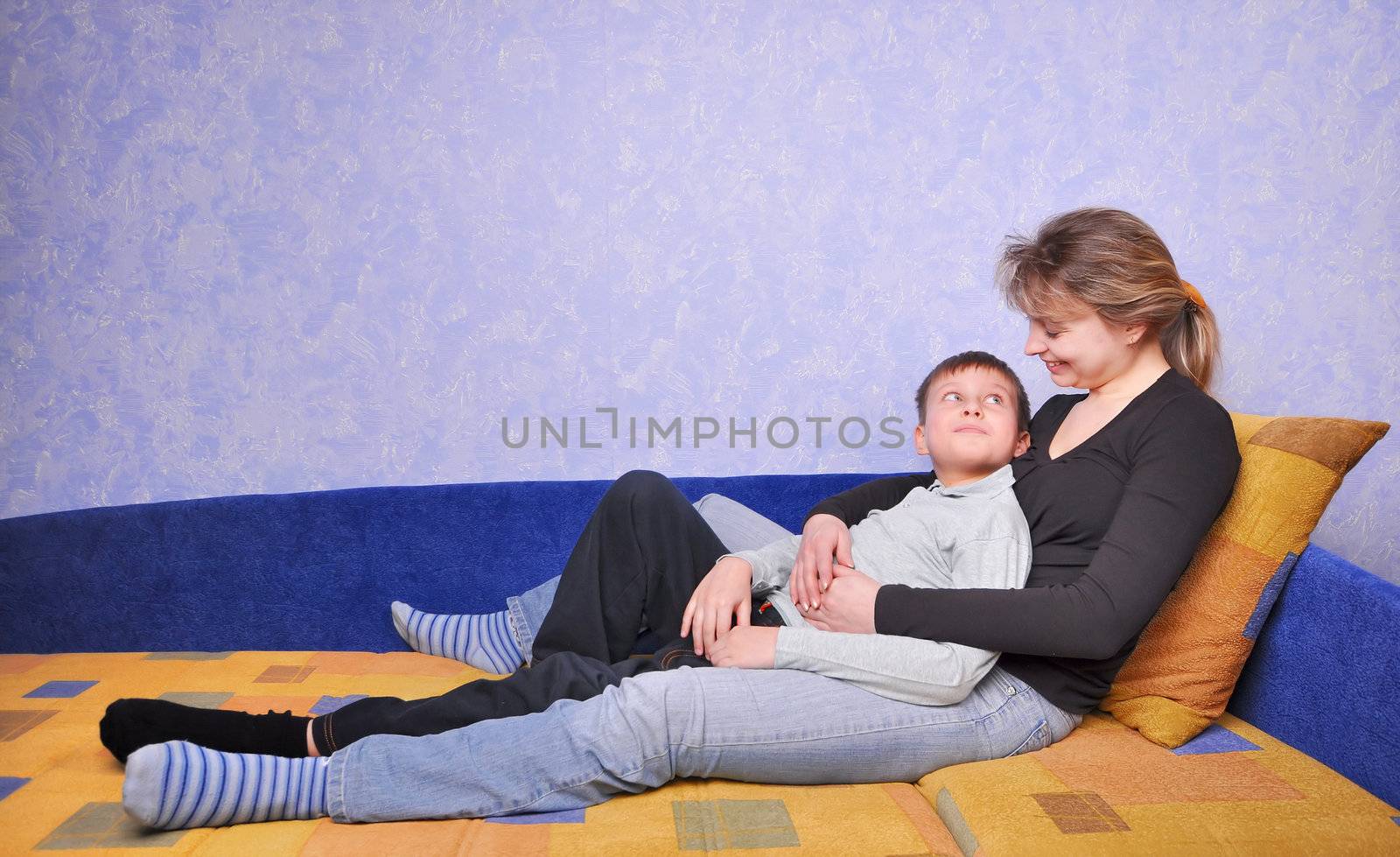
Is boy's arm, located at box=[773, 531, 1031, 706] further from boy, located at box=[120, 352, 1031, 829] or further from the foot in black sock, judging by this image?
the foot in black sock

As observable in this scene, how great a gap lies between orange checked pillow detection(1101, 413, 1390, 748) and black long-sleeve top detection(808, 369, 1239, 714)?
0.07 meters

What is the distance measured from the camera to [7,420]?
201 centimetres

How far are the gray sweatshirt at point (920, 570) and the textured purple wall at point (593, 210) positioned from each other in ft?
1.92

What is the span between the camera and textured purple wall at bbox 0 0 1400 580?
1.98 m

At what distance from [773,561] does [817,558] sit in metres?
0.11

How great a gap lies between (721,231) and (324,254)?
2.55ft

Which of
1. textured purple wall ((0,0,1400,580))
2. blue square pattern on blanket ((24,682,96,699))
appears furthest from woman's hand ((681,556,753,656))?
blue square pattern on blanket ((24,682,96,699))

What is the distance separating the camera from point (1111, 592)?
1229mm

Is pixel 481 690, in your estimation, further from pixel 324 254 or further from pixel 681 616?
pixel 324 254

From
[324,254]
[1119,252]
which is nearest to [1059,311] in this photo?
[1119,252]

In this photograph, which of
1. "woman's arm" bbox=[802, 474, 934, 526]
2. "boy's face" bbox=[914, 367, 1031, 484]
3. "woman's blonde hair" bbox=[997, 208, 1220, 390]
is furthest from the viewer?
"woman's arm" bbox=[802, 474, 934, 526]

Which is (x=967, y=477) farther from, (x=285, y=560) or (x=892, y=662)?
(x=285, y=560)

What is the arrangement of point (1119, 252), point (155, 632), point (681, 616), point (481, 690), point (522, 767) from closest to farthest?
point (522, 767) < point (481, 690) < point (1119, 252) < point (681, 616) < point (155, 632)

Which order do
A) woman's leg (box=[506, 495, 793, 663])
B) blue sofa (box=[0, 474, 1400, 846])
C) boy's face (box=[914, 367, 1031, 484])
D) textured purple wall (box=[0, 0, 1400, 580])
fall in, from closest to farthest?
boy's face (box=[914, 367, 1031, 484])
woman's leg (box=[506, 495, 793, 663])
blue sofa (box=[0, 474, 1400, 846])
textured purple wall (box=[0, 0, 1400, 580])
